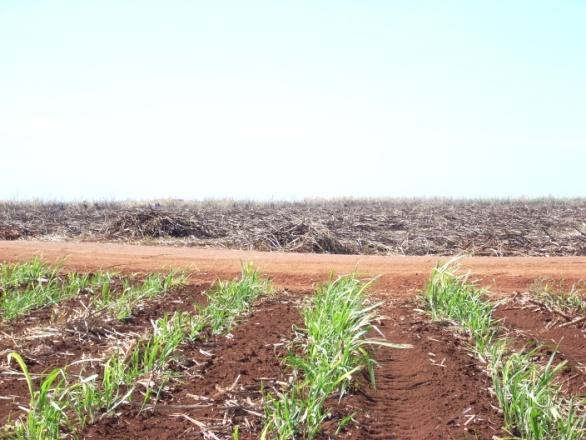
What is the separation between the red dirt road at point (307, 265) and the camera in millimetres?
10148

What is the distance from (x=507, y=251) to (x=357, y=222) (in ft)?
18.9

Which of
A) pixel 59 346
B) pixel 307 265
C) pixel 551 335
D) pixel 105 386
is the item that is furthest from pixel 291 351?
pixel 307 265

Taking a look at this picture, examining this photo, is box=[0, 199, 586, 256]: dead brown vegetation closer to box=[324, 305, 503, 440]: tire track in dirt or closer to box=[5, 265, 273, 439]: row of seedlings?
box=[324, 305, 503, 440]: tire track in dirt

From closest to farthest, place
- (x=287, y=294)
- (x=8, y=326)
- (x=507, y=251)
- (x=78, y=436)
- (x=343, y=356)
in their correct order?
(x=78, y=436) < (x=343, y=356) < (x=8, y=326) < (x=287, y=294) < (x=507, y=251)

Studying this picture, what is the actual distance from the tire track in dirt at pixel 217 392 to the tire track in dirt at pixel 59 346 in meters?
0.70

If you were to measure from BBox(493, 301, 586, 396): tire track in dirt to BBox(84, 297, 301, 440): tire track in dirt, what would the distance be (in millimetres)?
2011

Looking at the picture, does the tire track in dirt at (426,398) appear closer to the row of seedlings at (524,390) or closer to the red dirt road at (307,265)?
the row of seedlings at (524,390)

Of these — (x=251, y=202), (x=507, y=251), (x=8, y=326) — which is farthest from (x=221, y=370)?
(x=251, y=202)

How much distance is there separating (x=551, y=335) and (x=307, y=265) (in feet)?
17.3

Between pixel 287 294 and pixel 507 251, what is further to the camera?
pixel 507 251

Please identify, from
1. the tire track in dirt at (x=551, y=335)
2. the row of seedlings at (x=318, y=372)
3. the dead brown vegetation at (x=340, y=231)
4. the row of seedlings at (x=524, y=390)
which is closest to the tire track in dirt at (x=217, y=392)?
the row of seedlings at (x=318, y=372)

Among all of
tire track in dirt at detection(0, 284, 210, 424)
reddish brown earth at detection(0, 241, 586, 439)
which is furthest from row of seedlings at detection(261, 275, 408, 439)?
tire track in dirt at detection(0, 284, 210, 424)

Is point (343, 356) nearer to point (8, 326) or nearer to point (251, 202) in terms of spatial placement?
point (8, 326)

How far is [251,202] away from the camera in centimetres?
3700
